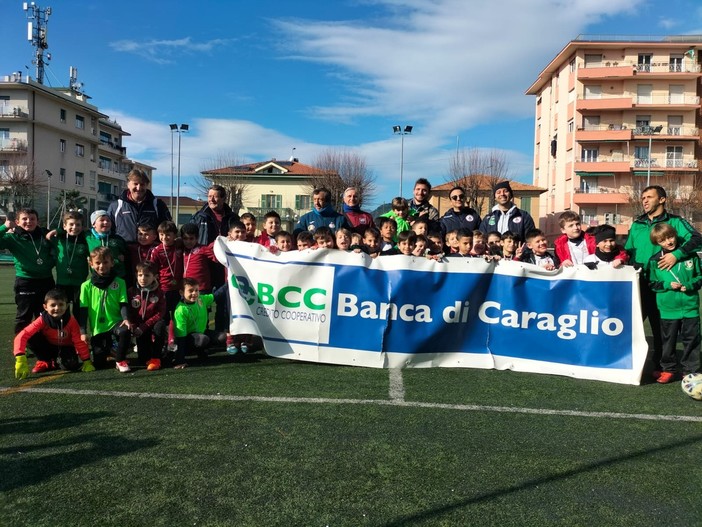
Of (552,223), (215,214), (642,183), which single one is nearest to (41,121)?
(552,223)

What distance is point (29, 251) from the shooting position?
223 inches

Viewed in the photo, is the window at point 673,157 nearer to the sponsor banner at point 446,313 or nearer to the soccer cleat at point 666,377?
the soccer cleat at point 666,377

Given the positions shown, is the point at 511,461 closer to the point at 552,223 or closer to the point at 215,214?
the point at 215,214

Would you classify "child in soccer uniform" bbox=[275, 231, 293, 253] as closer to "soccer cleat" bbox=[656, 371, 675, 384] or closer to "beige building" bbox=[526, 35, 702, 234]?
"soccer cleat" bbox=[656, 371, 675, 384]

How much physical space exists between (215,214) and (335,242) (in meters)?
1.67

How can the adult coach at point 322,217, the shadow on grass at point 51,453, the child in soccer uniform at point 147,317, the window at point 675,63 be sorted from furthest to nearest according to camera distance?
1. the window at point 675,63
2. the adult coach at point 322,217
3. the child in soccer uniform at point 147,317
4. the shadow on grass at point 51,453

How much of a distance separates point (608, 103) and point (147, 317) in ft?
171

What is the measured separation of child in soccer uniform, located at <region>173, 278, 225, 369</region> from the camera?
5.57 meters

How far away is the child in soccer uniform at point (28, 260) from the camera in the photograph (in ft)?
18.3

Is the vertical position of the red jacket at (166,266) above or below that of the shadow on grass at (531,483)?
above

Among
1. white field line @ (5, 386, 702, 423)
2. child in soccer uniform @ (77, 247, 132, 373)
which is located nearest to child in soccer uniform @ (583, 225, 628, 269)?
white field line @ (5, 386, 702, 423)

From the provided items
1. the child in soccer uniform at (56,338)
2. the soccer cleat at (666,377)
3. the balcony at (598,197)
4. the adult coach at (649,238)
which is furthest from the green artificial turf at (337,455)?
the balcony at (598,197)

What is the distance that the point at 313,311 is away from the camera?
221 inches

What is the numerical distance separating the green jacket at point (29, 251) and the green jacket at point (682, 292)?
6.51 metres
